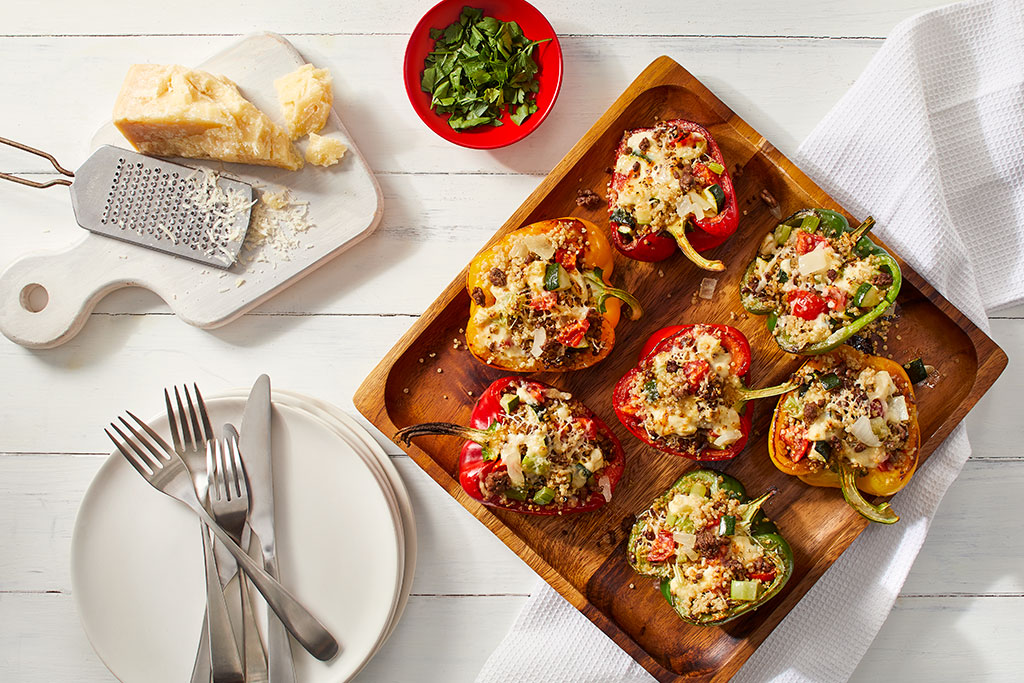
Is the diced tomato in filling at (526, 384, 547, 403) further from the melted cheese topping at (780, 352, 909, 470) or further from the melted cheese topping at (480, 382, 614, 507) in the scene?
the melted cheese topping at (780, 352, 909, 470)

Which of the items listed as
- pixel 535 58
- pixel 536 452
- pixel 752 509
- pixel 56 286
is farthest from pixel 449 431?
pixel 56 286

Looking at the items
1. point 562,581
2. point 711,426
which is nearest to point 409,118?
point 711,426

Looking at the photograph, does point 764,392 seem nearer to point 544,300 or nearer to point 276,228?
point 544,300

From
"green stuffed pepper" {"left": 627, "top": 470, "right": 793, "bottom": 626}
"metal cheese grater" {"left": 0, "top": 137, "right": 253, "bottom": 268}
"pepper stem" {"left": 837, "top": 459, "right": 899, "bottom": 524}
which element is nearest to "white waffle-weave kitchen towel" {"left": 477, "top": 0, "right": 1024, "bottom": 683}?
"pepper stem" {"left": 837, "top": 459, "right": 899, "bottom": 524}

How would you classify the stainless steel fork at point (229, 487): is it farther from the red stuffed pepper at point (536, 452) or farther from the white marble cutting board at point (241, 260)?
the red stuffed pepper at point (536, 452)

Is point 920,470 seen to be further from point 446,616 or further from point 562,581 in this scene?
point 446,616
